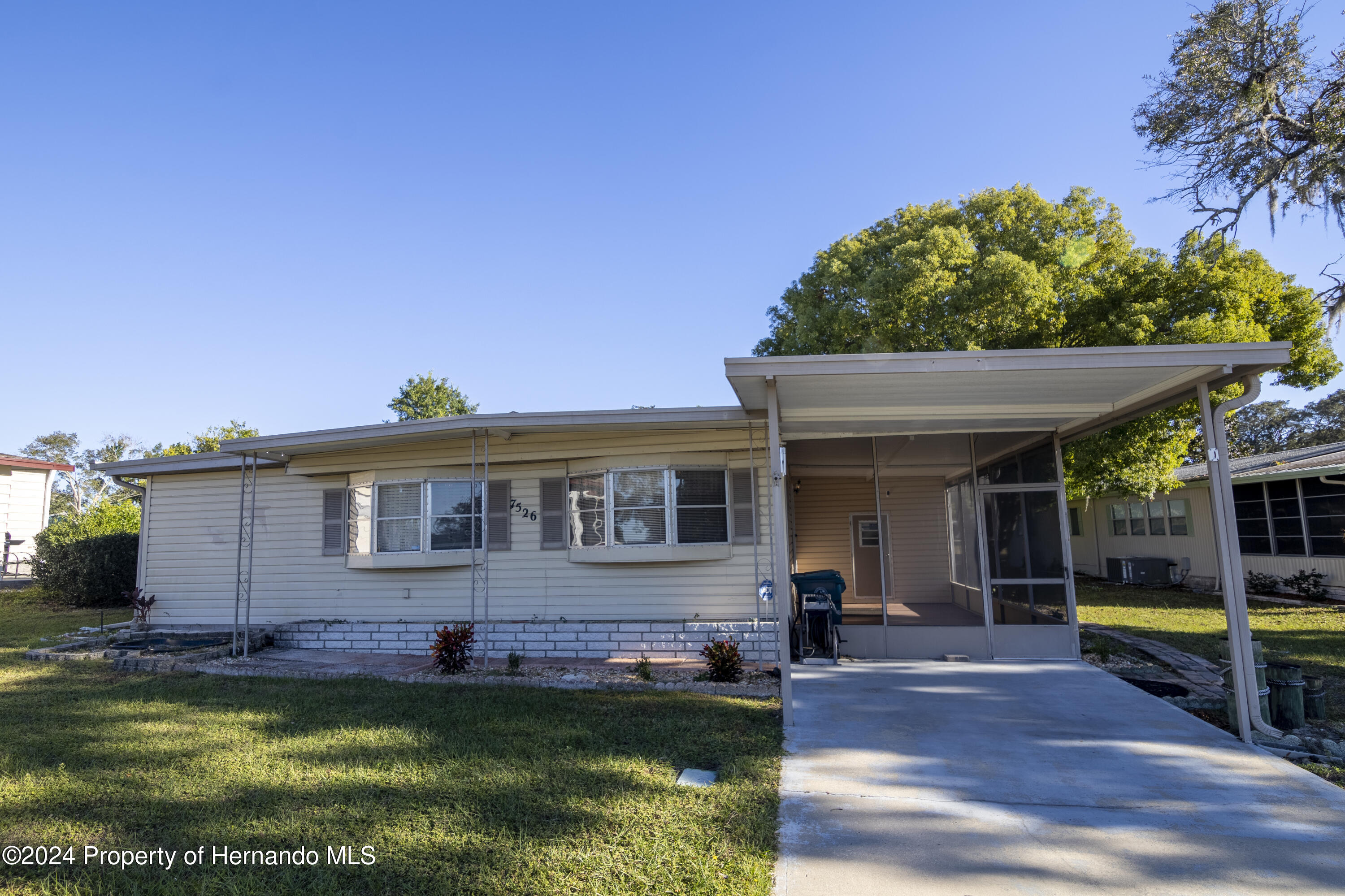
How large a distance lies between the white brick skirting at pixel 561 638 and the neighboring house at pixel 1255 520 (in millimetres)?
7779

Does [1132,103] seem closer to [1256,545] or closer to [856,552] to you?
[856,552]

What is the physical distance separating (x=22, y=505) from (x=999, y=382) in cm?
2462

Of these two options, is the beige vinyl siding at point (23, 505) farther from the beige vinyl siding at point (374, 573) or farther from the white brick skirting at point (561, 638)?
the white brick skirting at point (561, 638)

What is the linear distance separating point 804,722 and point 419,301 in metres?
14.0

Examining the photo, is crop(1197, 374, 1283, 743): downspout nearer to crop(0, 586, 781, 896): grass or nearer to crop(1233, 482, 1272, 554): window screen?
crop(0, 586, 781, 896): grass

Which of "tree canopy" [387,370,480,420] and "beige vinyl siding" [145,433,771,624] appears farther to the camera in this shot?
"tree canopy" [387,370,480,420]

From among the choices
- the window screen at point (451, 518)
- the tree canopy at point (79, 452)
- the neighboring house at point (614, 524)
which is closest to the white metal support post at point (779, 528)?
the neighboring house at point (614, 524)

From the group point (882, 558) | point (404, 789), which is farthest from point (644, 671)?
point (404, 789)

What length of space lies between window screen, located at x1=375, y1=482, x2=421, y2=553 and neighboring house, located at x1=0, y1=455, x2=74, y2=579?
15.4 meters

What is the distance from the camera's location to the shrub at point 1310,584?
13219 mm

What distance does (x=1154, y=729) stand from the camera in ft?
18.0

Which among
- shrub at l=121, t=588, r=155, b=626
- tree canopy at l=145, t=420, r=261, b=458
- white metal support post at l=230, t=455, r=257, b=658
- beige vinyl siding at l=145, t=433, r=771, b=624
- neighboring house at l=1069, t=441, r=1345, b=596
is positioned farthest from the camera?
tree canopy at l=145, t=420, r=261, b=458

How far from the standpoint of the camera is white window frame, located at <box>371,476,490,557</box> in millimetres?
9430

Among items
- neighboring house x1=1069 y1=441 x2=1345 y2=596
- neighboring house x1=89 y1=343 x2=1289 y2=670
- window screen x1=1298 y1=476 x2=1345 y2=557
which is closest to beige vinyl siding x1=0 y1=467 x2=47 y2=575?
neighboring house x1=89 y1=343 x2=1289 y2=670
